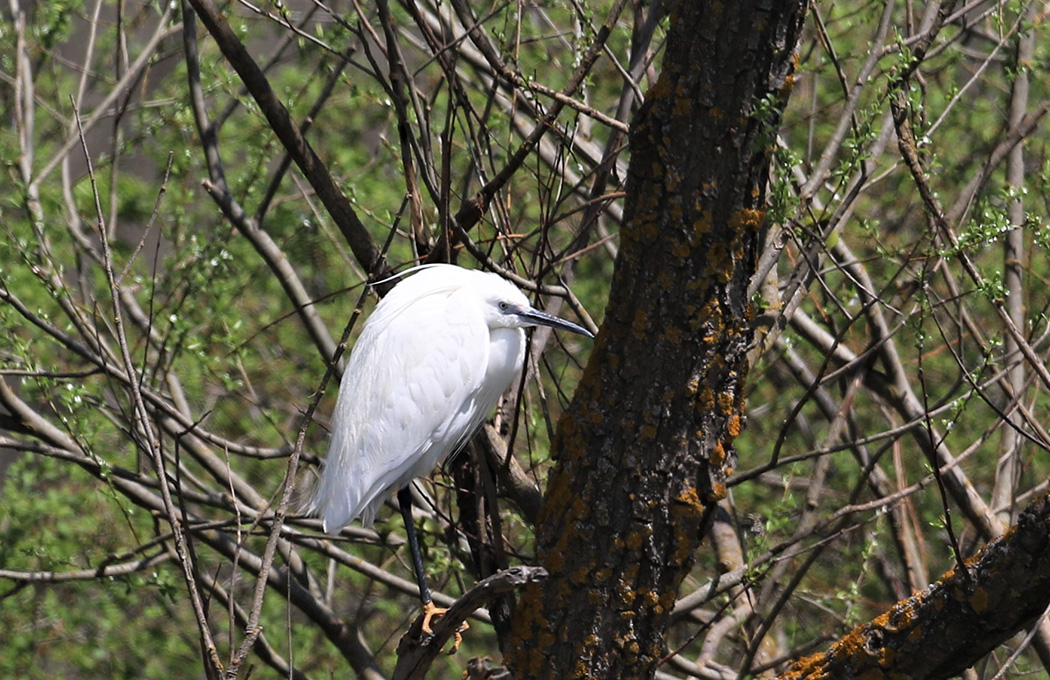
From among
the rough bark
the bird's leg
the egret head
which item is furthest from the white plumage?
the rough bark

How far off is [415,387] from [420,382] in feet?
0.06

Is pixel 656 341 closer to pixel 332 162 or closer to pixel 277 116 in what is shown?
pixel 277 116

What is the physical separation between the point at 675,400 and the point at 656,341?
0.38ft

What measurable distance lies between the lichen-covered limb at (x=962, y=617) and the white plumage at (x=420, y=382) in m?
1.14

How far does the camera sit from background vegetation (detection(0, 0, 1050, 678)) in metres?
2.61

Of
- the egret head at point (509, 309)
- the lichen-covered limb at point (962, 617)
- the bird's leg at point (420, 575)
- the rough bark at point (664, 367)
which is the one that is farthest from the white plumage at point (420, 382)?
the lichen-covered limb at point (962, 617)

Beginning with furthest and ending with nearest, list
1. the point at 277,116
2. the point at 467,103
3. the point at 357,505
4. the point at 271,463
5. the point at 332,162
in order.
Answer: the point at 271,463, the point at 332,162, the point at 357,505, the point at 467,103, the point at 277,116

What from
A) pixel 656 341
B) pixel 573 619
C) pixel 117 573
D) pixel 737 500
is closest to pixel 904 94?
pixel 656 341

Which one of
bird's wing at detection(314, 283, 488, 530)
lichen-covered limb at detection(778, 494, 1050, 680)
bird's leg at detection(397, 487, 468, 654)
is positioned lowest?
lichen-covered limb at detection(778, 494, 1050, 680)

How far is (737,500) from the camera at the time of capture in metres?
5.18

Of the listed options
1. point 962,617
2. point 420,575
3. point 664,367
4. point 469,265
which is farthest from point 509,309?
point 469,265

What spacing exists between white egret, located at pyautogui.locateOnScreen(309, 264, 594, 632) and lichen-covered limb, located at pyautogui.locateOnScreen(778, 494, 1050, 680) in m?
1.13

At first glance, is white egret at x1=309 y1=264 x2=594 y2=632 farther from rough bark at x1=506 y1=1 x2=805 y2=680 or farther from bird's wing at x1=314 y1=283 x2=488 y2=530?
rough bark at x1=506 y1=1 x2=805 y2=680

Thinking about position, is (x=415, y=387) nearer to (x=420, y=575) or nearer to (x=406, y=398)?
(x=406, y=398)
